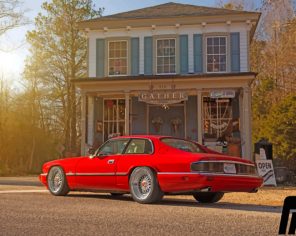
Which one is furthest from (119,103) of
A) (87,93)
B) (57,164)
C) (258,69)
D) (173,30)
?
(258,69)

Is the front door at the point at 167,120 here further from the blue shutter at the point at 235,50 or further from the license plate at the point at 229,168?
the license plate at the point at 229,168

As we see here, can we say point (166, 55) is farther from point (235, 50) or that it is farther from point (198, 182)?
point (198, 182)

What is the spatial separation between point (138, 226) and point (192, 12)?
16599mm

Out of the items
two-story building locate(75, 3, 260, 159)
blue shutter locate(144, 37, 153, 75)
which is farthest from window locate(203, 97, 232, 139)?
blue shutter locate(144, 37, 153, 75)

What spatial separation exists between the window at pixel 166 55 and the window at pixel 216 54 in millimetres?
1519

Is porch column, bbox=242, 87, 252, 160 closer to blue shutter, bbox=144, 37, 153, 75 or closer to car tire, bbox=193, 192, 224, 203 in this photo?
blue shutter, bbox=144, 37, 153, 75

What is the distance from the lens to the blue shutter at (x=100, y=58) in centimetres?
2106

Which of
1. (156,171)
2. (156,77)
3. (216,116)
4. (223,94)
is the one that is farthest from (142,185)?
(216,116)

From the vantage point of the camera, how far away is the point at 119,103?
21.8 m

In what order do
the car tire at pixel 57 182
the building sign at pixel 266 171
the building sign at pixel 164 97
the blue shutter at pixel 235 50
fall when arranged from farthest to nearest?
the blue shutter at pixel 235 50
the building sign at pixel 164 97
the building sign at pixel 266 171
the car tire at pixel 57 182

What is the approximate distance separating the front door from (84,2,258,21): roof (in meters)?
4.02

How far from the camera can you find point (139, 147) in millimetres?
9016

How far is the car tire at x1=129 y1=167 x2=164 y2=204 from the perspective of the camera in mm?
8250

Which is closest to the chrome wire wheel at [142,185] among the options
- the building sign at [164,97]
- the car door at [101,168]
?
the car door at [101,168]
